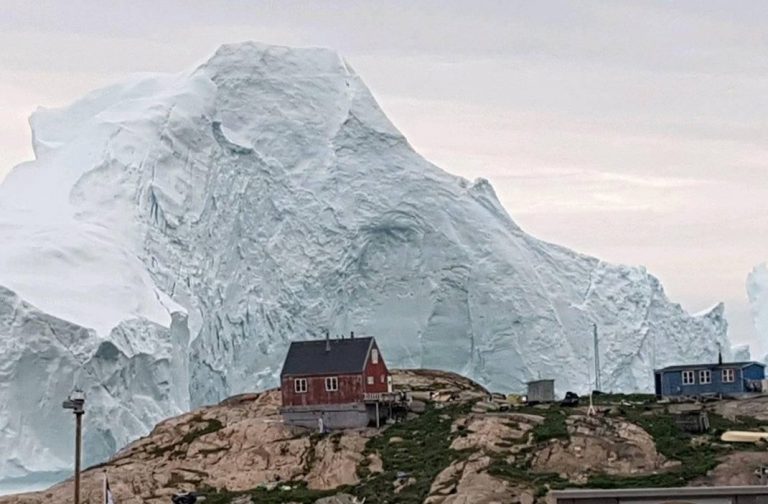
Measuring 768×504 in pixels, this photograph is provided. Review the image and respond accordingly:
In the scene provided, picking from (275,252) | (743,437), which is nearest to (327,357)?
(743,437)

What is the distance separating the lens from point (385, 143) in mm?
68000

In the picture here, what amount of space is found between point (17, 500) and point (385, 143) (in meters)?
29.4

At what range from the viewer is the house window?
1843 inches

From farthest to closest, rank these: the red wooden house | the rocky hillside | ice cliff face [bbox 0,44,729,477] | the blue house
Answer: ice cliff face [bbox 0,44,729,477], the blue house, the red wooden house, the rocky hillside

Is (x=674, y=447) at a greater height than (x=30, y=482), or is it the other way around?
(x=674, y=447)

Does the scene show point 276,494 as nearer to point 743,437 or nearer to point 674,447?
point 674,447

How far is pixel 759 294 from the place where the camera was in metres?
82.1

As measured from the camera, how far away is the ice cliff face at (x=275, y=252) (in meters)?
58.8

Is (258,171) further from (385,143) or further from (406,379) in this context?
(406,379)

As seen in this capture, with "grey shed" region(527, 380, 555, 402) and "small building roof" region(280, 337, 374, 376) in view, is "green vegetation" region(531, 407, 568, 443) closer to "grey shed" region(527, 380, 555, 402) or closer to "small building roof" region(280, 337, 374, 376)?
"small building roof" region(280, 337, 374, 376)

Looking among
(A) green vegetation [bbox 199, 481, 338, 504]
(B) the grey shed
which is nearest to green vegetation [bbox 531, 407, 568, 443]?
(A) green vegetation [bbox 199, 481, 338, 504]

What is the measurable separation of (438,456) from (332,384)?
19.4 ft

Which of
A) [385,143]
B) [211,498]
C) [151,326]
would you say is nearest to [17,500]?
[211,498]

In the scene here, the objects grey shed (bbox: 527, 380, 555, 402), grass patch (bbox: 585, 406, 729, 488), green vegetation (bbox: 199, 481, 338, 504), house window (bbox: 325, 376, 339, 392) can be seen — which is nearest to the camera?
grass patch (bbox: 585, 406, 729, 488)
